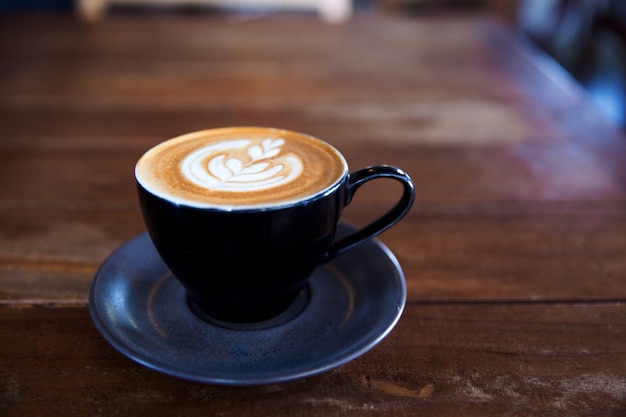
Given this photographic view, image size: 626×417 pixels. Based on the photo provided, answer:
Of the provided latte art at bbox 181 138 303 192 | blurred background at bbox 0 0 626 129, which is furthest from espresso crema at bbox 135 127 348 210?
blurred background at bbox 0 0 626 129

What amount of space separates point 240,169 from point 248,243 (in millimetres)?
74

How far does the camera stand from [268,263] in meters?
0.41

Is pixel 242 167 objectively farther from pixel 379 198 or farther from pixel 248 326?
pixel 379 198

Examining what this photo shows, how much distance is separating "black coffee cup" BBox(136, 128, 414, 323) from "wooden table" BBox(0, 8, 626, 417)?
0.07 metres

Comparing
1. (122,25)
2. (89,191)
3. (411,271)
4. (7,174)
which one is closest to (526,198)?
(411,271)

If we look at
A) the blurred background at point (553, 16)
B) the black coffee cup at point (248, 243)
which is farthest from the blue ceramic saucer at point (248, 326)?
the blurred background at point (553, 16)

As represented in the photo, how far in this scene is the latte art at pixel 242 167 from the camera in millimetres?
426

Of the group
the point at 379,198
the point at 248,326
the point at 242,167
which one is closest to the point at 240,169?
the point at 242,167

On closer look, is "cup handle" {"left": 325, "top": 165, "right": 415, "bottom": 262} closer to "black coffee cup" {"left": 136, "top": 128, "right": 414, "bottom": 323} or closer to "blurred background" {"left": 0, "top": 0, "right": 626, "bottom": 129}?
"black coffee cup" {"left": 136, "top": 128, "right": 414, "bottom": 323}

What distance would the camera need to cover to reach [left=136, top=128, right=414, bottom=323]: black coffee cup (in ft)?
1.28

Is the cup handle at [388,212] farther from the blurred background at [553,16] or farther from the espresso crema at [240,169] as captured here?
the blurred background at [553,16]

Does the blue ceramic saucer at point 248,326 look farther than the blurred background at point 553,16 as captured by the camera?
No

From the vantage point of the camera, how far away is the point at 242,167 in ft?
1.48

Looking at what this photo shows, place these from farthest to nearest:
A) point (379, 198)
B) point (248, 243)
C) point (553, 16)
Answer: point (553, 16), point (379, 198), point (248, 243)
